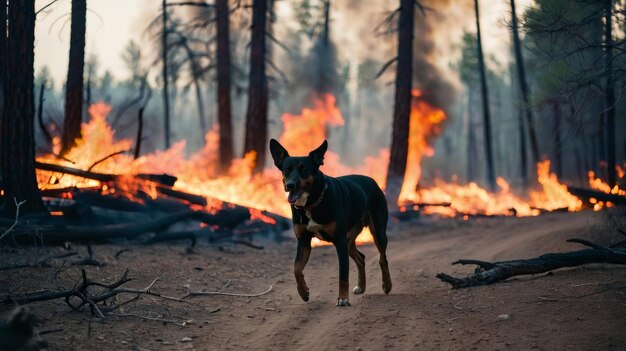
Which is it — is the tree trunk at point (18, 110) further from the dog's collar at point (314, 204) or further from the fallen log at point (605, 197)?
the fallen log at point (605, 197)

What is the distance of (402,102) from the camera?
1870 cm

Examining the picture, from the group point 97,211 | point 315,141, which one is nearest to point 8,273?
point 97,211

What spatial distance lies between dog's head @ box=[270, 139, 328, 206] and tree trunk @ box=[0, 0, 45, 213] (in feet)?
20.1

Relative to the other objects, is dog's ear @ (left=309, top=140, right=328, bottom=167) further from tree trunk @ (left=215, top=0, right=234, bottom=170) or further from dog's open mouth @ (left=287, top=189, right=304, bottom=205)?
tree trunk @ (left=215, top=0, right=234, bottom=170)

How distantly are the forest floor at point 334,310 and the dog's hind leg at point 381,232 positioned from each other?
311mm

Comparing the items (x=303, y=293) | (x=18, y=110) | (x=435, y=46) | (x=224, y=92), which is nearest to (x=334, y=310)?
(x=303, y=293)

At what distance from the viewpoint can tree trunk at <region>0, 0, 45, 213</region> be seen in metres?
10.2

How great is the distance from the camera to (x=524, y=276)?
8.01 meters

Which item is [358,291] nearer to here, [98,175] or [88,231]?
[88,231]

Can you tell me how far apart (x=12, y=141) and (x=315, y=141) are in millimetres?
16707

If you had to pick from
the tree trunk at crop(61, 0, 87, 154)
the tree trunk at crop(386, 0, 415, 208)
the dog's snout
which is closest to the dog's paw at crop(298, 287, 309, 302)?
the dog's snout

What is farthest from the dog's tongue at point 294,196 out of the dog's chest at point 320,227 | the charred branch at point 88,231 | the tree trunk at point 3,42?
the tree trunk at point 3,42

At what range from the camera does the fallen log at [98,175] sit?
1205 centimetres

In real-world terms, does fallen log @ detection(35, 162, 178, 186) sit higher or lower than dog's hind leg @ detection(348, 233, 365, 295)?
higher
